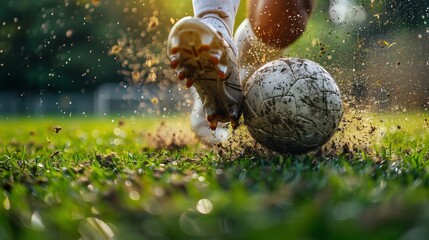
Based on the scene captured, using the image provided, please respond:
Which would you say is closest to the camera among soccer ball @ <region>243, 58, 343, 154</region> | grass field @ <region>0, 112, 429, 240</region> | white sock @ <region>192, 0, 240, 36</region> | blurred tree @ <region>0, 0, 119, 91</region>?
grass field @ <region>0, 112, 429, 240</region>

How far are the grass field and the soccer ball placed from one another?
13 centimetres

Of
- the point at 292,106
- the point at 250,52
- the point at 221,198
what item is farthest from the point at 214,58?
the point at 221,198

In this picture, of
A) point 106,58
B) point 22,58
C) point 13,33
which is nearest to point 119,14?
point 106,58

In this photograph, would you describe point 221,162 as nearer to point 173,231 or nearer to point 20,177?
point 20,177

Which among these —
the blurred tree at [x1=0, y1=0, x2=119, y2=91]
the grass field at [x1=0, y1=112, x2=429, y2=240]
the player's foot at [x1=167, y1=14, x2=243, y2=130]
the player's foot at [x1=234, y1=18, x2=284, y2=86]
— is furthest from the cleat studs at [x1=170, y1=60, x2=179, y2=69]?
the blurred tree at [x1=0, y1=0, x2=119, y2=91]

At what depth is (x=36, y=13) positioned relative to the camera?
2991cm

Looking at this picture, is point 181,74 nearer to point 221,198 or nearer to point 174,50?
point 174,50

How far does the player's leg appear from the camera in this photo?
313cm

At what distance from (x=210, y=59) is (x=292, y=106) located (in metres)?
0.54

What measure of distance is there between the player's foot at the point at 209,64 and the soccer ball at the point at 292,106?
114 mm

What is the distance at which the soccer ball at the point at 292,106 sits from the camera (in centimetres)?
345

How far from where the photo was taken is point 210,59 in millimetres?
3182

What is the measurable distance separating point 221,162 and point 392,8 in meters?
2.49

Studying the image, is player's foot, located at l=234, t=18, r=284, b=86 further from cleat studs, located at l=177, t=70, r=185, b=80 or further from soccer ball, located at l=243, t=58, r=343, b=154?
cleat studs, located at l=177, t=70, r=185, b=80
